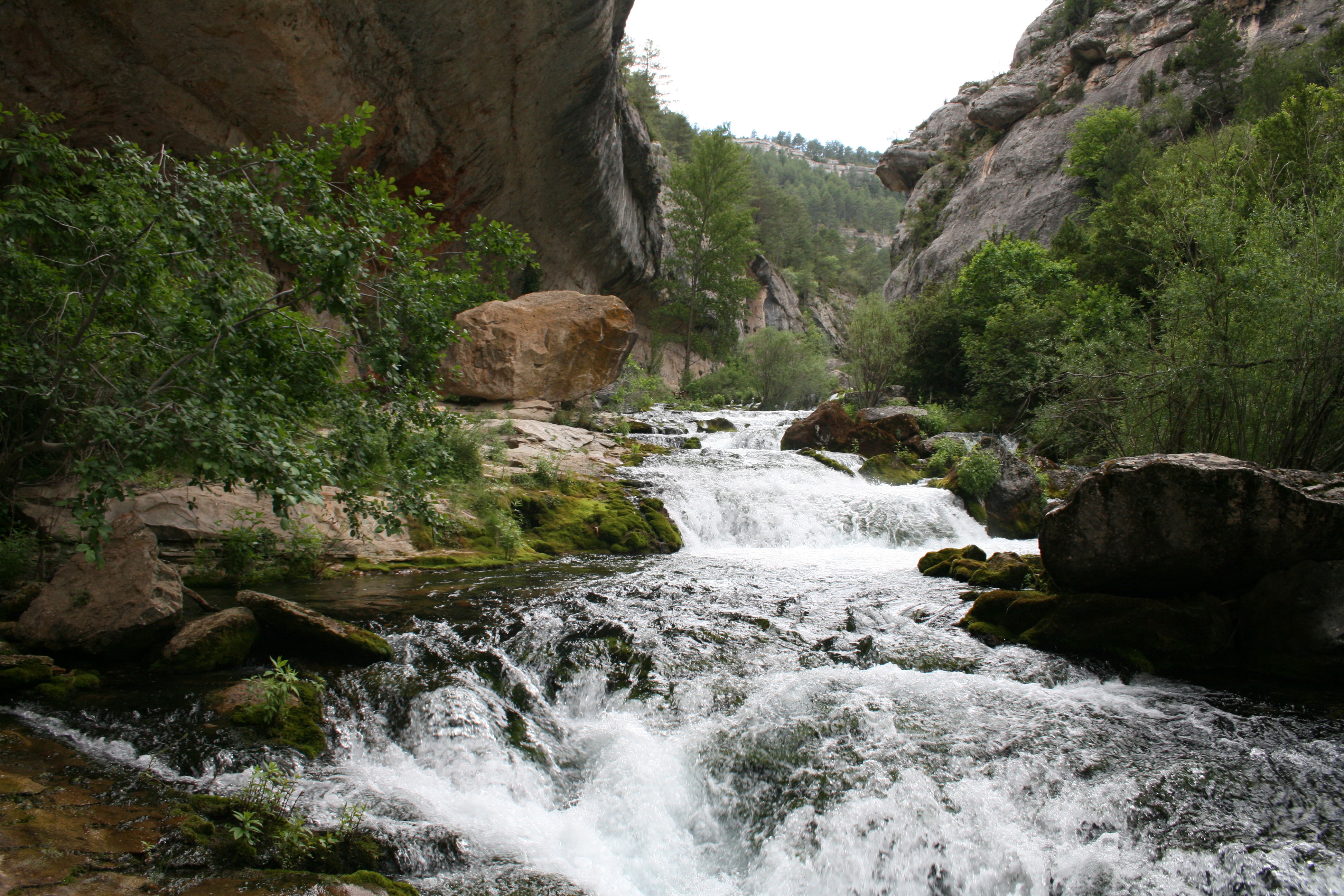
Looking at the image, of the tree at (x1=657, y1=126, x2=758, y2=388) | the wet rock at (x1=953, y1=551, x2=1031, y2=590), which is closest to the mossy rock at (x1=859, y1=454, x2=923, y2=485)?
the wet rock at (x1=953, y1=551, x2=1031, y2=590)

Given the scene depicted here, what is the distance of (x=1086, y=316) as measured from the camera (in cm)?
1627

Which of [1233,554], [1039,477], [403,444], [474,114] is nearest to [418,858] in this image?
[403,444]

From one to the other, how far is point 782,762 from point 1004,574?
4.79 metres

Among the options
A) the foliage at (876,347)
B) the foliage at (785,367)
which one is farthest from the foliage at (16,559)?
the foliage at (785,367)

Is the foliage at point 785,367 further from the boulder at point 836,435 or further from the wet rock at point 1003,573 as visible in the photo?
the wet rock at point 1003,573

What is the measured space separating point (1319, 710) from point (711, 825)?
4658mm

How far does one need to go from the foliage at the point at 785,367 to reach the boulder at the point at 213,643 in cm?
2873

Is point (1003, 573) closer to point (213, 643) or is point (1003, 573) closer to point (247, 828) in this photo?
point (247, 828)

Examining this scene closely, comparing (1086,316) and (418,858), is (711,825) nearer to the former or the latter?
(418,858)

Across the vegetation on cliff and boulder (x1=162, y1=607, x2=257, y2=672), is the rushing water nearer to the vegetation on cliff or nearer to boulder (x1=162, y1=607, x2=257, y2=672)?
boulder (x1=162, y1=607, x2=257, y2=672)

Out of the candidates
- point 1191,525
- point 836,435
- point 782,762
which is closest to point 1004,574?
point 1191,525

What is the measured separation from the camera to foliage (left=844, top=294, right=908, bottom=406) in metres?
23.6

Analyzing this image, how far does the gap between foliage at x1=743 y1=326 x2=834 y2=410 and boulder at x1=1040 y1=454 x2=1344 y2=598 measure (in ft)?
85.9

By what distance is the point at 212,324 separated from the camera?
484cm
